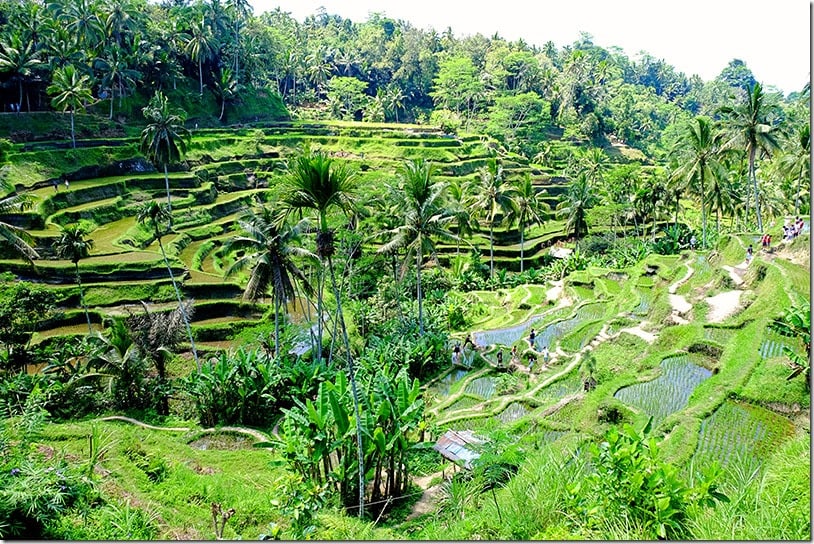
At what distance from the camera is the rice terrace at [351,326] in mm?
6801

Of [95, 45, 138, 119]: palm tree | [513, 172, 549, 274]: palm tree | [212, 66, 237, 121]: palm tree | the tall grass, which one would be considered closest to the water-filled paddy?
the tall grass

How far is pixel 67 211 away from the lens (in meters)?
31.3

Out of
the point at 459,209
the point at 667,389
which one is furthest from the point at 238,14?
the point at 667,389

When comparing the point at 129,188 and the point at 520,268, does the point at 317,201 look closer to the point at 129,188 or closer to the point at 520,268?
the point at 520,268

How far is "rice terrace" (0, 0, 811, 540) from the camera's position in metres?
6.80

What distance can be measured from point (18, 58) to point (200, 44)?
1936 centimetres

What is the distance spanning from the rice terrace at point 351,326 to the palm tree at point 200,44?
452 millimetres

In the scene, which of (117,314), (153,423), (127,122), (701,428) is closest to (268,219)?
(153,423)

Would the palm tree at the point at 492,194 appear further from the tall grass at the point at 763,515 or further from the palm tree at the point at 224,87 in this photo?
the palm tree at the point at 224,87

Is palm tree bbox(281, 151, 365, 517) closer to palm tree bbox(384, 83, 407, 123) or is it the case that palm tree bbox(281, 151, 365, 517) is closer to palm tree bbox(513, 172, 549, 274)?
palm tree bbox(513, 172, 549, 274)

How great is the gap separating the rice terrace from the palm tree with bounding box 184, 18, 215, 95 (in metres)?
0.45

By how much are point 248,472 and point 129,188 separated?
105 feet

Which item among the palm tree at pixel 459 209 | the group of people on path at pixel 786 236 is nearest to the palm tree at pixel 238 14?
the palm tree at pixel 459 209

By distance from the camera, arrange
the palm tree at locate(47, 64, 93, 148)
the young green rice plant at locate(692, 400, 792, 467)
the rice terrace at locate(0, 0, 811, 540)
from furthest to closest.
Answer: the palm tree at locate(47, 64, 93, 148)
the young green rice plant at locate(692, 400, 792, 467)
the rice terrace at locate(0, 0, 811, 540)
